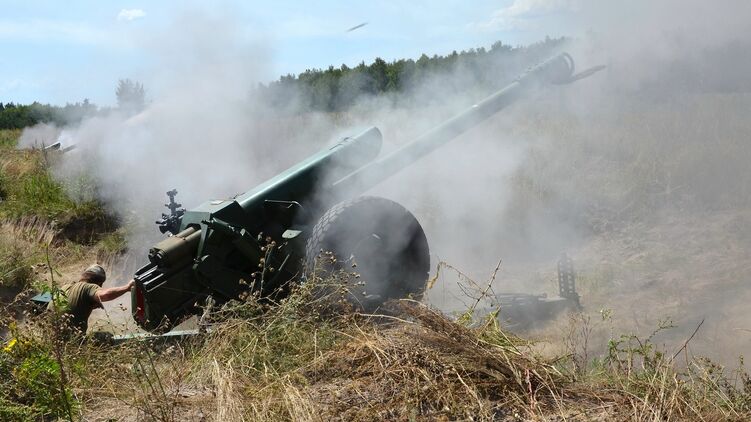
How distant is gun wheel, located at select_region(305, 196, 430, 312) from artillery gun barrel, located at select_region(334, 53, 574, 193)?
35.4 inches

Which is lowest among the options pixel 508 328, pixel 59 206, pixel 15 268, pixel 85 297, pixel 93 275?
pixel 508 328

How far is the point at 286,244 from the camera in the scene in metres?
5.97

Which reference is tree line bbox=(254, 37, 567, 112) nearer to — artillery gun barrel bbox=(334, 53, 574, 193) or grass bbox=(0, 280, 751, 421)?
artillery gun barrel bbox=(334, 53, 574, 193)

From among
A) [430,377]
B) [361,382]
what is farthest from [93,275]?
[430,377]

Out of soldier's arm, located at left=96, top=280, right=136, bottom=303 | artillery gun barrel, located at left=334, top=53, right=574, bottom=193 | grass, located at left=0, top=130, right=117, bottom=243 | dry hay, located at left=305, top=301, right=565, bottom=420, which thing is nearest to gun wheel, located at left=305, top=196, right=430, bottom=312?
artillery gun barrel, located at left=334, top=53, right=574, bottom=193

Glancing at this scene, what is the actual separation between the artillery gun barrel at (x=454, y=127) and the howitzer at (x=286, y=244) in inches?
1.1

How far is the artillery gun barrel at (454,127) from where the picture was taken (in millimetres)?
7172

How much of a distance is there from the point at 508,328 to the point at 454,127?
2.26m

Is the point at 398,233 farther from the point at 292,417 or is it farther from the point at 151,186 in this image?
the point at 151,186

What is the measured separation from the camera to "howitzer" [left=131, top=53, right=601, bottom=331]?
216 inches

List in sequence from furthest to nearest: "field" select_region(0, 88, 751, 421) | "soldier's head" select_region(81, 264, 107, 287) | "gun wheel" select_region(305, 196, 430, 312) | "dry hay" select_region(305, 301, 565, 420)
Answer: "soldier's head" select_region(81, 264, 107, 287)
"gun wheel" select_region(305, 196, 430, 312)
"field" select_region(0, 88, 751, 421)
"dry hay" select_region(305, 301, 565, 420)

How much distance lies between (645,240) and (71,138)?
12564mm

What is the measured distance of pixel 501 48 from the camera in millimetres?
11453

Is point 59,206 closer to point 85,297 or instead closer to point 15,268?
point 15,268
